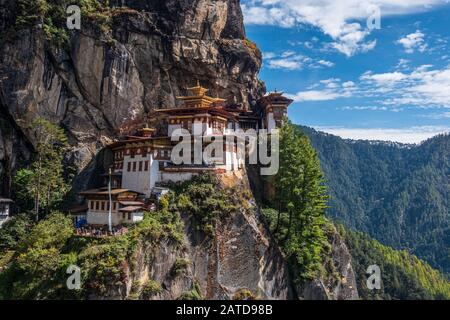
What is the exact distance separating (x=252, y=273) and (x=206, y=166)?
1238 cm

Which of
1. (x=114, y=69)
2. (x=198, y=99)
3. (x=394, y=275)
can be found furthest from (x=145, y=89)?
(x=394, y=275)

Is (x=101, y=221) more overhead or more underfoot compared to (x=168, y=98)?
more underfoot

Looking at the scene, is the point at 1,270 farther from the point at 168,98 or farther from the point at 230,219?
the point at 168,98

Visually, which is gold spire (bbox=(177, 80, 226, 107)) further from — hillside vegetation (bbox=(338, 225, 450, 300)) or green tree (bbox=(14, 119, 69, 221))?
hillside vegetation (bbox=(338, 225, 450, 300))

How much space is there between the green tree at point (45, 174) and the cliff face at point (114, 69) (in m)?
1.82

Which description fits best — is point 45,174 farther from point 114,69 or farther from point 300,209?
point 300,209

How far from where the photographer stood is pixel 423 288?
122m

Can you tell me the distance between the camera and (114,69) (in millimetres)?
54844

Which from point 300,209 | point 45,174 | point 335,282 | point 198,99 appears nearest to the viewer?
point 300,209

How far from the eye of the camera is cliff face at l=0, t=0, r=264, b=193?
5066cm

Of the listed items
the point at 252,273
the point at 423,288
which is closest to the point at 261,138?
the point at 252,273

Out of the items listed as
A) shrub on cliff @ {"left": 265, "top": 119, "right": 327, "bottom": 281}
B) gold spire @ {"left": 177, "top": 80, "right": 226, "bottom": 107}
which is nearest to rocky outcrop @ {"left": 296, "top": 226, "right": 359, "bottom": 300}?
shrub on cliff @ {"left": 265, "top": 119, "right": 327, "bottom": 281}

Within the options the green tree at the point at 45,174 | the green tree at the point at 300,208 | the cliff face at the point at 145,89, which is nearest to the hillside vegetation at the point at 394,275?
the green tree at the point at 300,208

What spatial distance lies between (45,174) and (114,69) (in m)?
16.0
